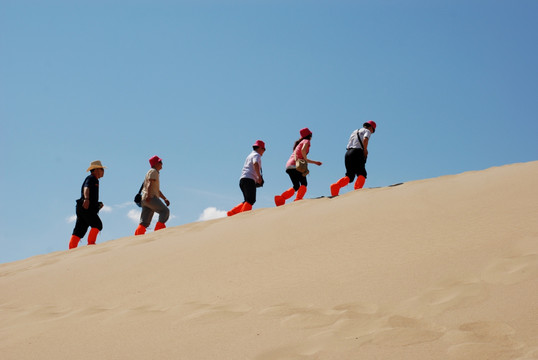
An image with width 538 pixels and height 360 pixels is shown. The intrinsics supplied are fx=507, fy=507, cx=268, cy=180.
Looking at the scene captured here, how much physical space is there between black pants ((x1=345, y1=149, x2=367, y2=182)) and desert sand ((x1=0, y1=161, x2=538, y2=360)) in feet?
9.66

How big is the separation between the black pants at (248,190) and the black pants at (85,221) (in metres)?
2.70

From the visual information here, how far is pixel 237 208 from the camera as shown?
9469mm

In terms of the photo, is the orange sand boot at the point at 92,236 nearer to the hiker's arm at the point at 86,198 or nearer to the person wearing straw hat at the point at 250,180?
the hiker's arm at the point at 86,198

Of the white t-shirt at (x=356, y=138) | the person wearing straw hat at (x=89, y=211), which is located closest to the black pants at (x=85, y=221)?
the person wearing straw hat at (x=89, y=211)

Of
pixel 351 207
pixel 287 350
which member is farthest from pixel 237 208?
pixel 287 350

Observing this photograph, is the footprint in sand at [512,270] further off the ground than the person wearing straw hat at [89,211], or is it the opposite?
the person wearing straw hat at [89,211]

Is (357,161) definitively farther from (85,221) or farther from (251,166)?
(85,221)

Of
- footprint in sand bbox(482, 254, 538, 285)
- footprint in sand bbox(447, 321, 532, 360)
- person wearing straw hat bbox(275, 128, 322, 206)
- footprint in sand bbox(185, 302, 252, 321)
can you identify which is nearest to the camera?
footprint in sand bbox(447, 321, 532, 360)

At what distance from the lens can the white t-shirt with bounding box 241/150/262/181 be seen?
957 cm

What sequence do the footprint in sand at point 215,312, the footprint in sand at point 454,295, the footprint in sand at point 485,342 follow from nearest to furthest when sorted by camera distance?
the footprint in sand at point 485,342 → the footprint in sand at point 454,295 → the footprint in sand at point 215,312

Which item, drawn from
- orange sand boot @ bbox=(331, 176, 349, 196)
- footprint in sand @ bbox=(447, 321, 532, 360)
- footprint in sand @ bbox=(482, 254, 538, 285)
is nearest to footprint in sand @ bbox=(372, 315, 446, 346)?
footprint in sand @ bbox=(447, 321, 532, 360)

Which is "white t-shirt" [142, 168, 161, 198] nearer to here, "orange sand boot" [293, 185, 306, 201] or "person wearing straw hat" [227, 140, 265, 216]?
"person wearing straw hat" [227, 140, 265, 216]

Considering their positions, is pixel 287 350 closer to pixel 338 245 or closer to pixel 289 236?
pixel 338 245

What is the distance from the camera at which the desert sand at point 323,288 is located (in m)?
2.77
